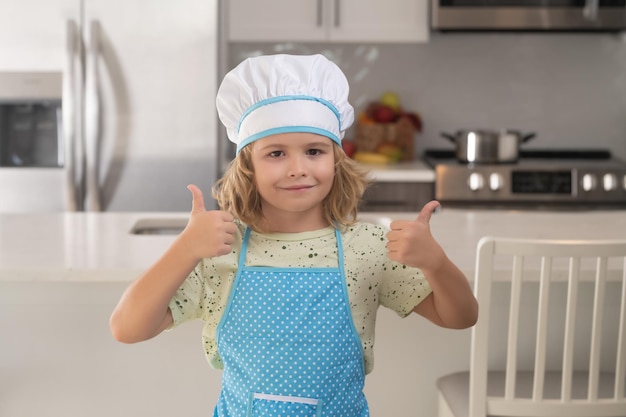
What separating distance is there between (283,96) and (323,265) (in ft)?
0.82

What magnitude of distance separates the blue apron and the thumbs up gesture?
0.12 metres

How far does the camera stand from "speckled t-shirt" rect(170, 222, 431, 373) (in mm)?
1397

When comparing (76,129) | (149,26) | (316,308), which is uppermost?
(149,26)

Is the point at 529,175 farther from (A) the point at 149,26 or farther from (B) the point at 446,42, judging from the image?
(A) the point at 149,26

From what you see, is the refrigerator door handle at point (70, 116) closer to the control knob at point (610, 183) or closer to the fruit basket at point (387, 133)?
the fruit basket at point (387, 133)

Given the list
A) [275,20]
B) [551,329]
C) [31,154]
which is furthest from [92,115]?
[551,329]

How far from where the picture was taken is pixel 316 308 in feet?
4.49

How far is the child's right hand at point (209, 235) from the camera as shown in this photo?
1.29m

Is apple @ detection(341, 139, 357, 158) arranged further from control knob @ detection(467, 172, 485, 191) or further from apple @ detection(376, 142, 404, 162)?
control knob @ detection(467, 172, 485, 191)

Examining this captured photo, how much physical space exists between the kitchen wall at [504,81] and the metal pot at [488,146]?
0.56 meters

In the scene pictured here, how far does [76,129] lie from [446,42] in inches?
68.1

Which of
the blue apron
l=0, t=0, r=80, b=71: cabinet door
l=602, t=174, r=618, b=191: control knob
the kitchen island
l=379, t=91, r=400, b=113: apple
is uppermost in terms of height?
l=0, t=0, r=80, b=71: cabinet door

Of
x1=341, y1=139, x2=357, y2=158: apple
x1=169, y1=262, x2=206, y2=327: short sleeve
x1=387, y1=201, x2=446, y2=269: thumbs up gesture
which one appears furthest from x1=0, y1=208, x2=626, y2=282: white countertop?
x1=341, y1=139, x2=357, y2=158: apple

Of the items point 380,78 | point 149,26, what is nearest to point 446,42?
point 380,78
